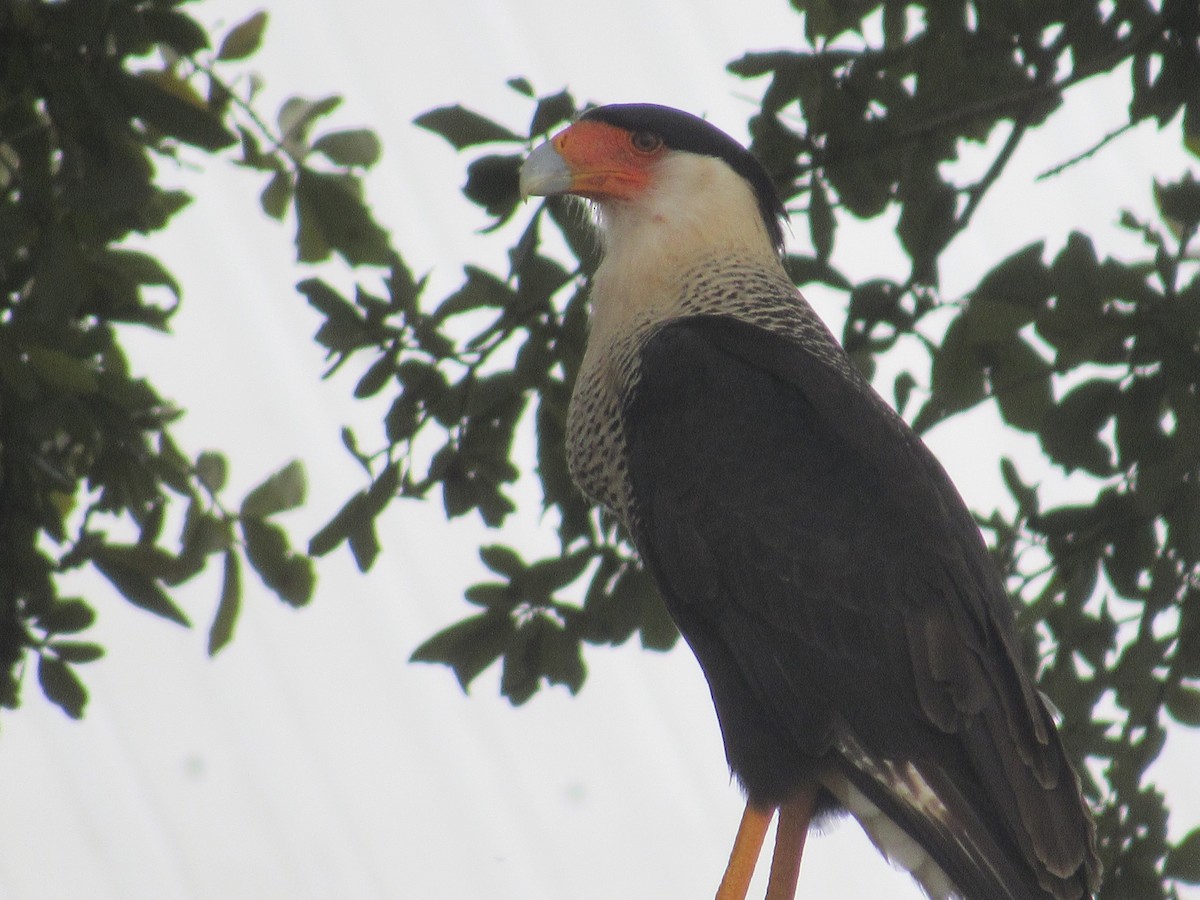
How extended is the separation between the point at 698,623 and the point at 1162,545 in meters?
1.15

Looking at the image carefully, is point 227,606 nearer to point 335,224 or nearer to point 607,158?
point 335,224

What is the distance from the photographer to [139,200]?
12.3ft

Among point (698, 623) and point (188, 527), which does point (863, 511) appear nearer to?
point (698, 623)

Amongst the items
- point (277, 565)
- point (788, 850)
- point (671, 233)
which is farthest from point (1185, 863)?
point (277, 565)

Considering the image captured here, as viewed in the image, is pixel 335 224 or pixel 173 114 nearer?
pixel 173 114

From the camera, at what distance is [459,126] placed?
379cm

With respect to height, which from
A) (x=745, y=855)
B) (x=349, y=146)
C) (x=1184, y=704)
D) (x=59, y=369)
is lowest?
(x=745, y=855)

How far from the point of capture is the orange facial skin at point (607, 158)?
12.9 feet

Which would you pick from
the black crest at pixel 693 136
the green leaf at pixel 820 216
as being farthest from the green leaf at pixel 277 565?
the green leaf at pixel 820 216

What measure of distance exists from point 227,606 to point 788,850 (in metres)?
1.46

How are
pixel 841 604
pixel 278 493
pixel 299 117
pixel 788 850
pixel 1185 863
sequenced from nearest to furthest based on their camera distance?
pixel 841 604
pixel 788 850
pixel 1185 863
pixel 278 493
pixel 299 117

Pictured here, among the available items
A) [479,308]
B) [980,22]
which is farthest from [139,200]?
[980,22]

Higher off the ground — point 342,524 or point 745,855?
point 342,524

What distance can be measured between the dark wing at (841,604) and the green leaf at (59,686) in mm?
1426
